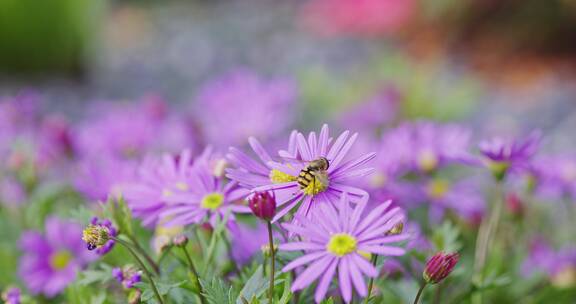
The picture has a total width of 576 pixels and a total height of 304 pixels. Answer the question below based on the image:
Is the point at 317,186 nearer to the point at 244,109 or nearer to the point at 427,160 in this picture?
the point at 427,160

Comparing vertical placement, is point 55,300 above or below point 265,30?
below

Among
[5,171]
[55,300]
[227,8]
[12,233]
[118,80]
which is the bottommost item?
[55,300]

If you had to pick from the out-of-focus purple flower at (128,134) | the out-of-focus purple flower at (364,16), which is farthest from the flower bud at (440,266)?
the out-of-focus purple flower at (364,16)

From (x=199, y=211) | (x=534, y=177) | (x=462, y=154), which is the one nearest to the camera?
(x=199, y=211)

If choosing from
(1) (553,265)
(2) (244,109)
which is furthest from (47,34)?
(1) (553,265)

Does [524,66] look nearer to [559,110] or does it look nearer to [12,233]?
[559,110]

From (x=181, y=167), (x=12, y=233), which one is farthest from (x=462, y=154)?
(x=12, y=233)
